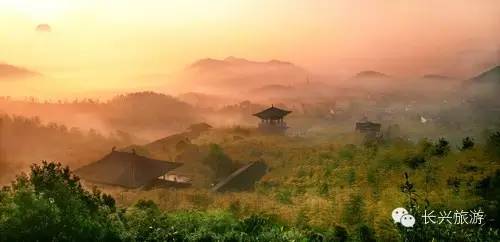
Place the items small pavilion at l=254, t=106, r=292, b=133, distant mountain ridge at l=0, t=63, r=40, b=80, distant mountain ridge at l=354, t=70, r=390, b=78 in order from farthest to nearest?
distant mountain ridge at l=354, t=70, r=390, b=78 → small pavilion at l=254, t=106, r=292, b=133 → distant mountain ridge at l=0, t=63, r=40, b=80

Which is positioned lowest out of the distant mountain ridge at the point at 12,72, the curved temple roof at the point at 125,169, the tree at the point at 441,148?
the curved temple roof at the point at 125,169

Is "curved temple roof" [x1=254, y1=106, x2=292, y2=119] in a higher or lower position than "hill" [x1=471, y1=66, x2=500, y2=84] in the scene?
→ lower

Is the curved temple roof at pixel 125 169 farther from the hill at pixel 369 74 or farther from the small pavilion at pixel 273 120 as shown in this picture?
the hill at pixel 369 74

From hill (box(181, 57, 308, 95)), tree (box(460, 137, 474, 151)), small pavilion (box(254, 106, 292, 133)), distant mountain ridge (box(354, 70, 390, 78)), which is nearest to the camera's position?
tree (box(460, 137, 474, 151))

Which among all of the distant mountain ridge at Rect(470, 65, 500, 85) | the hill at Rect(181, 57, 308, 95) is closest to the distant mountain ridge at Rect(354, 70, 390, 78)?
the hill at Rect(181, 57, 308, 95)

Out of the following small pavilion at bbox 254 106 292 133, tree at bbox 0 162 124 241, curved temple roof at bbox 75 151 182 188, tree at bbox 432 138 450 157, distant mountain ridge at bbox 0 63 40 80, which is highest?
distant mountain ridge at bbox 0 63 40 80

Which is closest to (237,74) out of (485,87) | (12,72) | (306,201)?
(306,201)

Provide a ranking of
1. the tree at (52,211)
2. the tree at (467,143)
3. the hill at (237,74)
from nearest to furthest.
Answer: the tree at (52,211)
the tree at (467,143)
the hill at (237,74)

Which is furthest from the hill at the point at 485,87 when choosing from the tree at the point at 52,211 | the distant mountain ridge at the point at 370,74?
the tree at the point at 52,211

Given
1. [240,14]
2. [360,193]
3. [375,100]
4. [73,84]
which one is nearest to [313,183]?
[360,193]

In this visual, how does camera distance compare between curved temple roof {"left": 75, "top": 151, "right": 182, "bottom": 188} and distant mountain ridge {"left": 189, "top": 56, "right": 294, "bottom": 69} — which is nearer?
curved temple roof {"left": 75, "top": 151, "right": 182, "bottom": 188}

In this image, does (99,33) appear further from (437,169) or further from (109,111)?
(437,169)

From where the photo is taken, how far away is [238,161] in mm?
9461

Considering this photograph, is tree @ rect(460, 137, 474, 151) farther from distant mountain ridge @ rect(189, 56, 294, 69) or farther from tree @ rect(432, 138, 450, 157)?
distant mountain ridge @ rect(189, 56, 294, 69)
